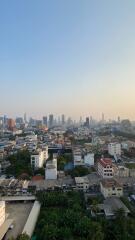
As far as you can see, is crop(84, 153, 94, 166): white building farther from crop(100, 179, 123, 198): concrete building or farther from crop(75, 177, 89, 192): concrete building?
crop(100, 179, 123, 198): concrete building

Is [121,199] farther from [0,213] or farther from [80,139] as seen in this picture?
[80,139]

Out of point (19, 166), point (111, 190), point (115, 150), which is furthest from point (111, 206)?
point (115, 150)

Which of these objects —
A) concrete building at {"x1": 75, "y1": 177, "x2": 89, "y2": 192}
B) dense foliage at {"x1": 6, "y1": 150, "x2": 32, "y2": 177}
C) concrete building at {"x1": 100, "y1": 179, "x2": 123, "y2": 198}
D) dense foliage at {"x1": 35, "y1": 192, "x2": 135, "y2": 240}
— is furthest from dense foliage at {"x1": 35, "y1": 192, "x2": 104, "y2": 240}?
dense foliage at {"x1": 6, "y1": 150, "x2": 32, "y2": 177}

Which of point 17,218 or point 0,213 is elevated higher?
point 0,213

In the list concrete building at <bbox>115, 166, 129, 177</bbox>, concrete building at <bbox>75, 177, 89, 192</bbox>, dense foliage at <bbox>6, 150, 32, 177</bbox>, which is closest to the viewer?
concrete building at <bbox>75, 177, 89, 192</bbox>

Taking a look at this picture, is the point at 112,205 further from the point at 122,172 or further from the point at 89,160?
the point at 89,160

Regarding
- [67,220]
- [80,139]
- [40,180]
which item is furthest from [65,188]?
[80,139]

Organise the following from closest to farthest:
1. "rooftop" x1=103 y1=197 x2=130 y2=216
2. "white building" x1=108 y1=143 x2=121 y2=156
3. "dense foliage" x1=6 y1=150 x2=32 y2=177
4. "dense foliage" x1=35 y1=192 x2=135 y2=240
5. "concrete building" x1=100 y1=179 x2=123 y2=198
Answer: "dense foliage" x1=35 y1=192 x2=135 y2=240
"rooftop" x1=103 y1=197 x2=130 y2=216
"concrete building" x1=100 y1=179 x2=123 y2=198
"dense foliage" x1=6 y1=150 x2=32 y2=177
"white building" x1=108 y1=143 x2=121 y2=156
